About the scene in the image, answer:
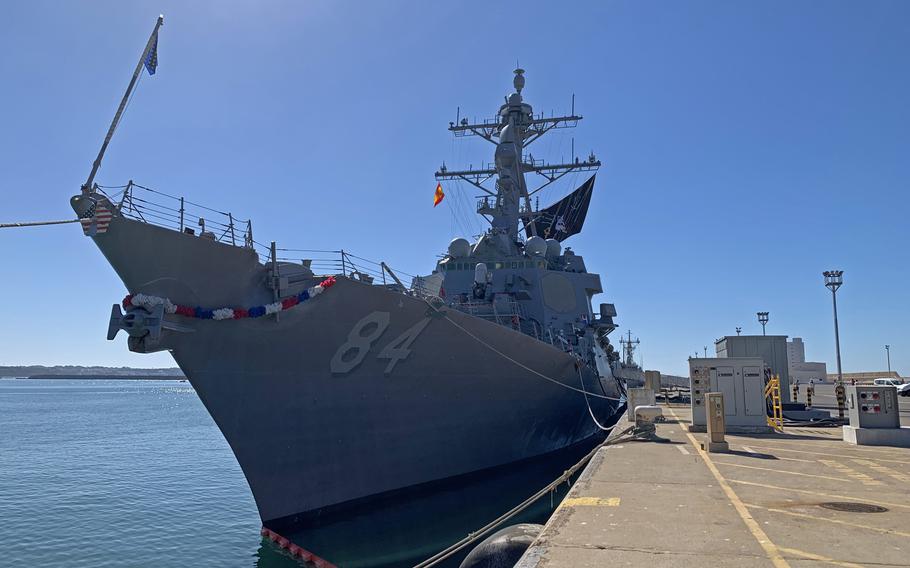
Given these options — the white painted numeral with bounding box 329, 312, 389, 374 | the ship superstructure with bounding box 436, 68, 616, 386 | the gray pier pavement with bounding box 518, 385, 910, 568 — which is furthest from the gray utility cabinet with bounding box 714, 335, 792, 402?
the white painted numeral with bounding box 329, 312, 389, 374

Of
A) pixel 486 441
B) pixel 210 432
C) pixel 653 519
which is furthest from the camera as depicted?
pixel 210 432

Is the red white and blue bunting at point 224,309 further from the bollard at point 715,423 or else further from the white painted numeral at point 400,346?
the bollard at point 715,423

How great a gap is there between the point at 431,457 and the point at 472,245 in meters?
9.11

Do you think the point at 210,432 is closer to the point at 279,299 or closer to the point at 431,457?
the point at 431,457

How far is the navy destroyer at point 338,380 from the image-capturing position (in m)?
7.55

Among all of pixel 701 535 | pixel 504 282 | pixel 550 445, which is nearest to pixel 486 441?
Result: pixel 550 445

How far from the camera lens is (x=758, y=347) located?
57.8ft

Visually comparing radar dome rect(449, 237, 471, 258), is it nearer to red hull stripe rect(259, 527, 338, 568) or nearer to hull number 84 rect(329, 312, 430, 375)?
hull number 84 rect(329, 312, 430, 375)

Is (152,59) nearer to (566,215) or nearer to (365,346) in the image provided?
(365,346)

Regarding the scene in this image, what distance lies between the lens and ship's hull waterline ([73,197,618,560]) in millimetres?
7781

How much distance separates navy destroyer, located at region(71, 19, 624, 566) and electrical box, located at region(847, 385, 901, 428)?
572cm

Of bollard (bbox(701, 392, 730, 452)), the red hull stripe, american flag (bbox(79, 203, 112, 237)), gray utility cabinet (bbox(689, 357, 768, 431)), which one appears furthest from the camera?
gray utility cabinet (bbox(689, 357, 768, 431))

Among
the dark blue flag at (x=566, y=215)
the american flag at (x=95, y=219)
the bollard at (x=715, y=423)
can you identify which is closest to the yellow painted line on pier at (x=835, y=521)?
the bollard at (x=715, y=423)

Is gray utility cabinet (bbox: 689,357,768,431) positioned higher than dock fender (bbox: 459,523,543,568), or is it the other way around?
gray utility cabinet (bbox: 689,357,768,431)
